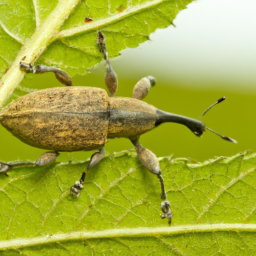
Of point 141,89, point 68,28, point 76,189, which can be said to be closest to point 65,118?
point 76,189

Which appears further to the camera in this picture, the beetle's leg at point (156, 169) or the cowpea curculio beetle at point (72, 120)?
the cowpea curculio beetle at point (72, 120)


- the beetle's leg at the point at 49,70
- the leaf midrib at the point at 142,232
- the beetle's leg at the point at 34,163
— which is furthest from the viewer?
the beetle's leg at the point at 49,70

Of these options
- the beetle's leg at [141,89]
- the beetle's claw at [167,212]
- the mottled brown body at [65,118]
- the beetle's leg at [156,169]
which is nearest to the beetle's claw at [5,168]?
the mottled brown body at [65,118]

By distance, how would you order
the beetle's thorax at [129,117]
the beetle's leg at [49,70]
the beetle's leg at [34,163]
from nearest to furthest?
1. the beetle's leg at [34,163]
2. the beetle's leg at [49,70]
3. the beetle's thorax at [129,117]

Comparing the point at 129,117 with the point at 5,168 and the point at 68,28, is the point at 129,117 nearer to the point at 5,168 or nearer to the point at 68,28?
the point at 68,28

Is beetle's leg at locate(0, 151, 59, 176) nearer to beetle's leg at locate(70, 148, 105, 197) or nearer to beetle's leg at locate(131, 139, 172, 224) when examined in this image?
beetle's leg at locate(70, 148, 105, 197)

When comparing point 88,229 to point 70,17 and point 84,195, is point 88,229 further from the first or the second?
point 70,17

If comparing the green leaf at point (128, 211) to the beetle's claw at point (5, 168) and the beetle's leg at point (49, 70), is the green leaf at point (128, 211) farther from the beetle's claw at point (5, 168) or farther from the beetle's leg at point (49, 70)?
the beetle's leg at point (49, 70)
